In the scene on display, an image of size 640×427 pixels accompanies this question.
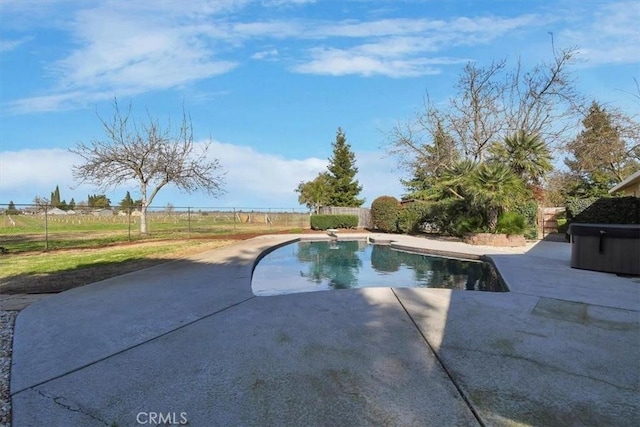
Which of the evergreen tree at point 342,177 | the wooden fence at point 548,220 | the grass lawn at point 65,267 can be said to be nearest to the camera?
the grass lawn at point 65,267

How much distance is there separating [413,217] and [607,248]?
460 inches

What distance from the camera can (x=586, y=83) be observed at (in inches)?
727

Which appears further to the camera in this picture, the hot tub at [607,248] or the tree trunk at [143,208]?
the tree trunk at [143,208]

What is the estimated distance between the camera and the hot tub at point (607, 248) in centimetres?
605

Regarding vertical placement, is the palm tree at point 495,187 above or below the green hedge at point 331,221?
above

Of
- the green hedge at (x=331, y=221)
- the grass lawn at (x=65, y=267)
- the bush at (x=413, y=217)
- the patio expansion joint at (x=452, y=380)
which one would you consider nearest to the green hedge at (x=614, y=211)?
the bush at (x=413, y=217)

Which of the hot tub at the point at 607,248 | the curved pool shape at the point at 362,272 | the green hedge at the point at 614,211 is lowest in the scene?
the curved pool shape at the point at 362,272

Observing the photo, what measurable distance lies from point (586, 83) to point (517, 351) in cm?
2095

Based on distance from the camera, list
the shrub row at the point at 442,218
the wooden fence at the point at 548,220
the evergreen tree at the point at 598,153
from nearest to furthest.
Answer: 1. the evergreen tree at the point at 598,153
2. the shrub row at the point at 442,218
3. the wooden fence at the point at 548,220

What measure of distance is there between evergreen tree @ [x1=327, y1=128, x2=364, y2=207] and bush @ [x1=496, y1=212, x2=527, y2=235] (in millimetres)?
19236

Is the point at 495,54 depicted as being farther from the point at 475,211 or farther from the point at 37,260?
the point at 37,260

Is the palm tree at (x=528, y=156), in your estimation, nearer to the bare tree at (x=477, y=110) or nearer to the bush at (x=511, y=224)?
the bush at (x=511, y=224)

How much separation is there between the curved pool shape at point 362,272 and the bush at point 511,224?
3.79 m

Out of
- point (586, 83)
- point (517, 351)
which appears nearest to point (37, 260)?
point (517, 351)
